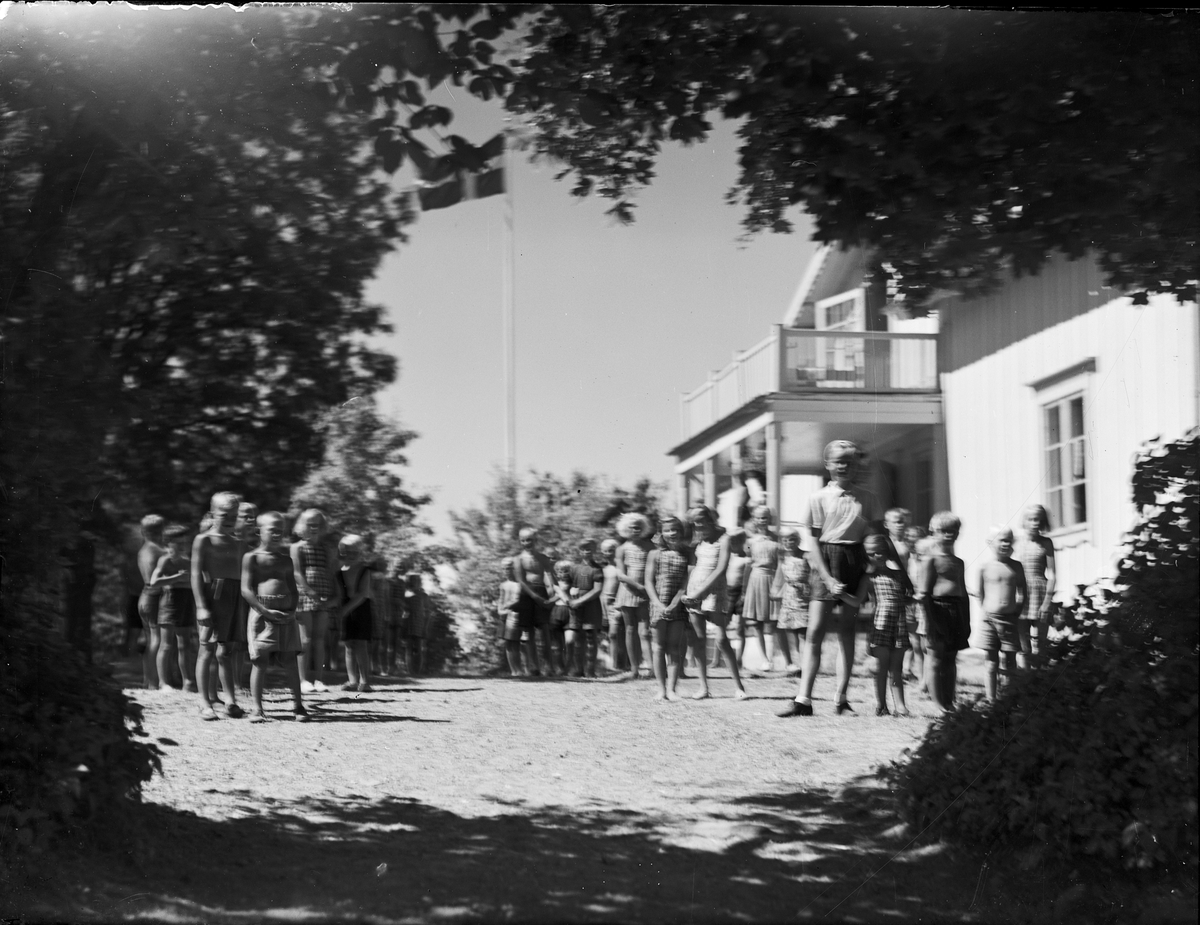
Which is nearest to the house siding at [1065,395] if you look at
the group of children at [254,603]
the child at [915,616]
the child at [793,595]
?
the child at [915,616]

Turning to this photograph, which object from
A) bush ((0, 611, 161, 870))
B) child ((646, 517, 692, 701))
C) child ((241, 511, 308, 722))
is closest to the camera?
bush ((0, 611, 161, 870))

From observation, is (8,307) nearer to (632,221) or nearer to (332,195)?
(332,195)

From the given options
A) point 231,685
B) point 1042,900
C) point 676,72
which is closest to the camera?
point 1042,900

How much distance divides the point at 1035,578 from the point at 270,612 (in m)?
3.06

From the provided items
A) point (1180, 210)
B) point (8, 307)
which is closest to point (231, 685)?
point (8, 307)

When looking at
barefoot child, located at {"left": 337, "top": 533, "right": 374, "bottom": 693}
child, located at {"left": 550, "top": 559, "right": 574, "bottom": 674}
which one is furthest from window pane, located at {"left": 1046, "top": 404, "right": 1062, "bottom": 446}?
barefoot child, located at {"left": 337, "top": 533, "right": 374, "bottom": 693}

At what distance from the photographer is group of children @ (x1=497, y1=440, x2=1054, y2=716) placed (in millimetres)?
5016

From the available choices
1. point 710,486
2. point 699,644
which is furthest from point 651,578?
point 710,486

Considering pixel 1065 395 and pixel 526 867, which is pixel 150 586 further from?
pixel 1065 395

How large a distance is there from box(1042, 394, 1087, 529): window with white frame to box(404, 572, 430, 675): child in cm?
249

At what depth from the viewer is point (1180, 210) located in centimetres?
495

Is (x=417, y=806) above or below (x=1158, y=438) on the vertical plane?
below

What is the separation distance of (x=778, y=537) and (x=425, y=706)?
5.34 ft

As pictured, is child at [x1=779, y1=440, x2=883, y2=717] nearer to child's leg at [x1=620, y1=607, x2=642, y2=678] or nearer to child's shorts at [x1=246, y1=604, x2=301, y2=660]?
child's leg at [x1=620, y1=607, x2=642, y2=678]
